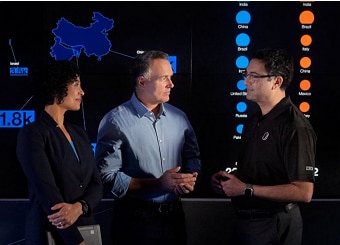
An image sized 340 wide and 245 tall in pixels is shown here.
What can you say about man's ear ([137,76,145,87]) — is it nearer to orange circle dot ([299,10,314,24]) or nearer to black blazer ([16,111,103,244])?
black blazer ([16,111,103,244])

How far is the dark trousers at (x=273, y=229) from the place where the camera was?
2473 mm

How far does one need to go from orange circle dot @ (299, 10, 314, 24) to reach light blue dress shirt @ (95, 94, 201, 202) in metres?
0.95

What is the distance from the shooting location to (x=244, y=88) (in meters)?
3.12

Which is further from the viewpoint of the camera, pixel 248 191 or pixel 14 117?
pixel 14 117

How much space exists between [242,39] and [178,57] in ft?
1.23

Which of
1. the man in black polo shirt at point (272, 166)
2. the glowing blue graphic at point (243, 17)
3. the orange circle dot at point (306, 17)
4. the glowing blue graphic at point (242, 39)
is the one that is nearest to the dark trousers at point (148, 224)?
the man in black polo shirt at point (272, 166)

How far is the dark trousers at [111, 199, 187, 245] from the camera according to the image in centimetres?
265

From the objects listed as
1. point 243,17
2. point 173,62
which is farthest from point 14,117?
point 243,17

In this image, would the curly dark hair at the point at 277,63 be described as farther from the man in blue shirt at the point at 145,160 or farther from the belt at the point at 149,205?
the belt at the point at 149,205

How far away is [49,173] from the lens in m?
2.23

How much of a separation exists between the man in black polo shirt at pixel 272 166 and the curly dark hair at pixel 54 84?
84 centimetres

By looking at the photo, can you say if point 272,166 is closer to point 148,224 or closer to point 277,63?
point 277,63

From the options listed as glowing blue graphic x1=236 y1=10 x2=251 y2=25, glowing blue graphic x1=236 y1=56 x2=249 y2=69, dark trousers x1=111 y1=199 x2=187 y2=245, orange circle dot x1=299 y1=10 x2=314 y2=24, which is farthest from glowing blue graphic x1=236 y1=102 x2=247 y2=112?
dark trousers x1=111 y1=199 x2=187 y2=245

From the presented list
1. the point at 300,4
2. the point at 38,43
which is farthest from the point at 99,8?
the point at 300,4
